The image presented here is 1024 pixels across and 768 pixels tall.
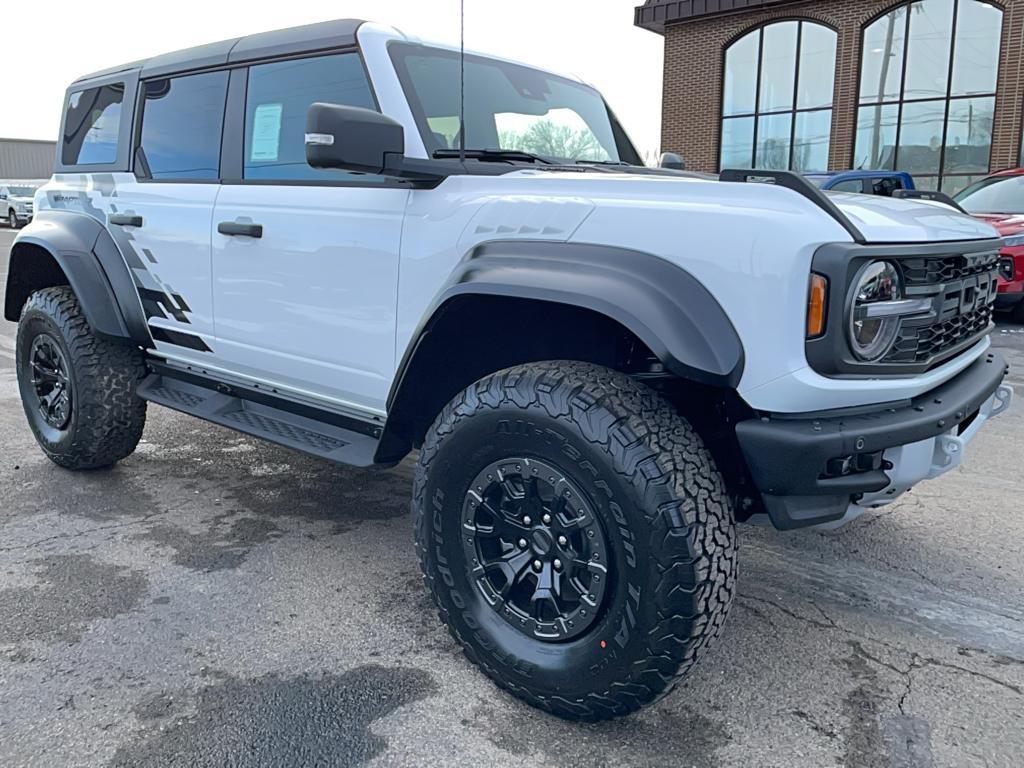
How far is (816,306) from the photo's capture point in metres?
2.06

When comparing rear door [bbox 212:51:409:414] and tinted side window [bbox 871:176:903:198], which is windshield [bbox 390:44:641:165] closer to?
rear door [bbox 212:51:409:414]

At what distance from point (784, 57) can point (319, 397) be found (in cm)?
1694

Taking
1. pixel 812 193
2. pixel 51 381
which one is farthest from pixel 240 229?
pixel 812 193

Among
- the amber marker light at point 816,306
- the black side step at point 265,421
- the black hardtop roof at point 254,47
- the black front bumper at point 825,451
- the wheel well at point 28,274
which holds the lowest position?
the black side step at point 265,421

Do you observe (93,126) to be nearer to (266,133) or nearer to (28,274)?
(28,274)

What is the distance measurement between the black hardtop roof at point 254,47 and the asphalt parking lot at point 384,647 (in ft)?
6.22

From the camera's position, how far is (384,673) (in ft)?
8.37

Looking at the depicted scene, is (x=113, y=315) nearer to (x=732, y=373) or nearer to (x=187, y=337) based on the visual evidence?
(x=187, y=337)

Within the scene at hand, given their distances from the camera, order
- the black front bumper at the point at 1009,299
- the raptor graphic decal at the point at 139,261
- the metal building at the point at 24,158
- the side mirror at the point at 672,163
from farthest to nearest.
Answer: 1. the metal building at the point at 24,158
2. the black front bumper at the point at 1009,299
3. the side mirror at the point at 672,163
4. the raptor graphic decal at the point at 139,261

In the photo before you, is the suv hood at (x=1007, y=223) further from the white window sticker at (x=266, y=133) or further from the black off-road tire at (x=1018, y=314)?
the white window sticker at (x=266, y=133)

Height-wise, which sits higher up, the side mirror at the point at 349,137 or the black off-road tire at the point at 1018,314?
the side mirror at the point at 349,137

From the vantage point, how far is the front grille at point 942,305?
7.28 feet

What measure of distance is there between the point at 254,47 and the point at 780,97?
16378mm

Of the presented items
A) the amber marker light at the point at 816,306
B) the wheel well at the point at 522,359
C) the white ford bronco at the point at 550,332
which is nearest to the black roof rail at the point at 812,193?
the white ford bronco at the point at 550,332
